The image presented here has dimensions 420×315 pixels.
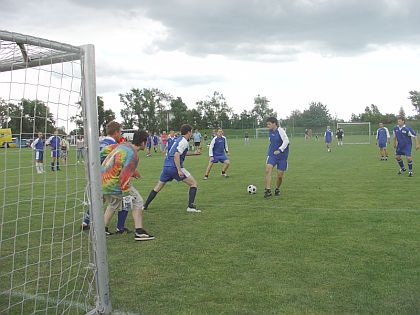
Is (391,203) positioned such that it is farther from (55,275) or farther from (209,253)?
(55,275)

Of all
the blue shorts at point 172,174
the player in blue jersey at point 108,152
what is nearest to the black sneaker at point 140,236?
the player in blue jersey at point 108,152

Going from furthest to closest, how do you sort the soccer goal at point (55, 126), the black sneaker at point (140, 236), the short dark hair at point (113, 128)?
the short dark hair at point (113, 128) < the black sneaker at point (140, 236) < the soccer goal at point (55, 126)

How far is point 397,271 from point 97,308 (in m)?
3.20

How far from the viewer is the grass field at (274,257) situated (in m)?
4.00

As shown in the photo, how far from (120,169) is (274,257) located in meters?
2.52

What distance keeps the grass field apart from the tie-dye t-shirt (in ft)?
1.59

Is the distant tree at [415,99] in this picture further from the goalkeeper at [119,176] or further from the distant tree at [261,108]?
the goalkeeper at [119,176]

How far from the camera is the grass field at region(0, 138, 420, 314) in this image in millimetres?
4000

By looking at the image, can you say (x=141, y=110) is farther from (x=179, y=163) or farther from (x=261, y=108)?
(x=179, y=163)

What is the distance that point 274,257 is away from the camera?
17.5 feet

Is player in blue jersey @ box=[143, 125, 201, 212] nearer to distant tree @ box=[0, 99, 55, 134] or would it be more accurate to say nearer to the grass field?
the grass field

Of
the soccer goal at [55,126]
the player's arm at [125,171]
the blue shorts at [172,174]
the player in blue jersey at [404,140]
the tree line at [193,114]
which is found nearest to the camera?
the soccer goal at [55,126]

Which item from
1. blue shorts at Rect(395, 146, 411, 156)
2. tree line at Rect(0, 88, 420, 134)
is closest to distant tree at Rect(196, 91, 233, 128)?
tree line at Rect(0, 88, 420, 134)

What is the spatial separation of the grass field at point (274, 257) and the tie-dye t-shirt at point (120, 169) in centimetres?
48
